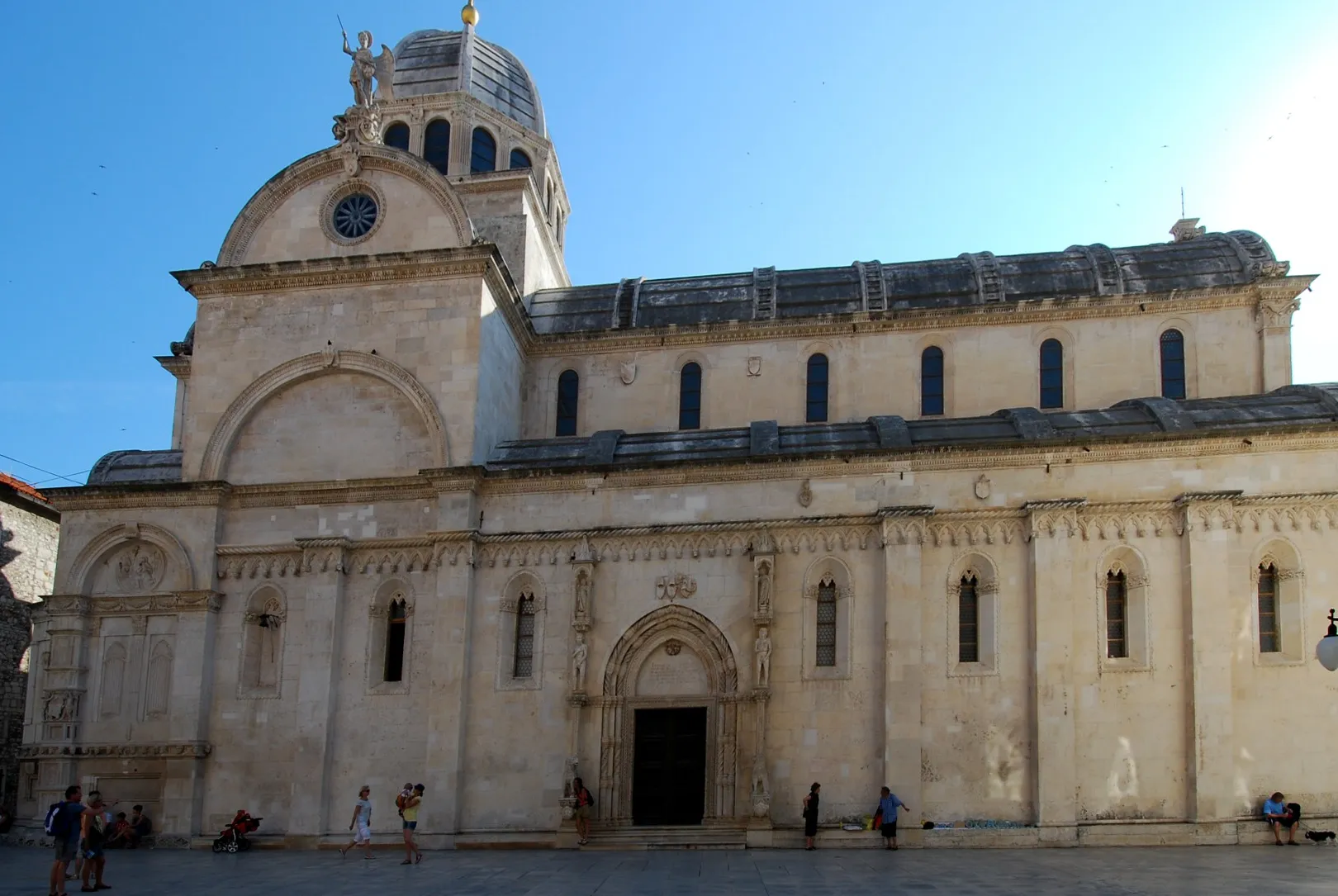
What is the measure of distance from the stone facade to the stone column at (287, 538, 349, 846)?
12130 millimetres

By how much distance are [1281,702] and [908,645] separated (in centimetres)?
724

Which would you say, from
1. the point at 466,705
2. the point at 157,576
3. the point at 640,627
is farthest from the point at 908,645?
the point at 157,576

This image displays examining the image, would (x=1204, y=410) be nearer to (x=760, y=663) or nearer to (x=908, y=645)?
(x=908, y=645)

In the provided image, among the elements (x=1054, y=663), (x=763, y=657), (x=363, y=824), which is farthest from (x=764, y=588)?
(x=363, y=824)

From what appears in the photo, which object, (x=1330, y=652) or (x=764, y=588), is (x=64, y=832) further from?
(x=1330, y=652)

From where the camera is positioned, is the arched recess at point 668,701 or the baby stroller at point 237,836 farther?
the baby stroller at point 237,836

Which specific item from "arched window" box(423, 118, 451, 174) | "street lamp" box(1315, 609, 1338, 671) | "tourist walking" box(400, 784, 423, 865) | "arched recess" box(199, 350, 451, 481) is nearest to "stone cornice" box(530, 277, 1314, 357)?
"arched recess" box(199, 350, 451, 481)

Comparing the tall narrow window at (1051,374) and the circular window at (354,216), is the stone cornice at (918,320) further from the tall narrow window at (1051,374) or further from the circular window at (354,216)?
the circular window at (354,216)

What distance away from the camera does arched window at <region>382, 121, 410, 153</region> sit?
41.3 metres

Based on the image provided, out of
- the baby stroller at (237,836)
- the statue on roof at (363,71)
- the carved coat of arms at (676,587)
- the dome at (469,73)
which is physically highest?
the dome at (469,73)

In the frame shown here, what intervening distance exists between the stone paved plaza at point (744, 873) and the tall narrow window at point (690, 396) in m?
11.8

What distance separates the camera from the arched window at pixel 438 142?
134 feet

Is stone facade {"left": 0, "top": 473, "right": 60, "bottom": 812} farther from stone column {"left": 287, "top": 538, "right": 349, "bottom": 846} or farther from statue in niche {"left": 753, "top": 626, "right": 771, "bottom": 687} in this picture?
statue in niche {"left": 753, "top": 626, "right": 771, "bottom": 687}

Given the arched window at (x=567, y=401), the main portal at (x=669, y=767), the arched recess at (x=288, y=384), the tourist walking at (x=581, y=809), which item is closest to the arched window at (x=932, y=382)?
the arched window at (x=567, y=401)
